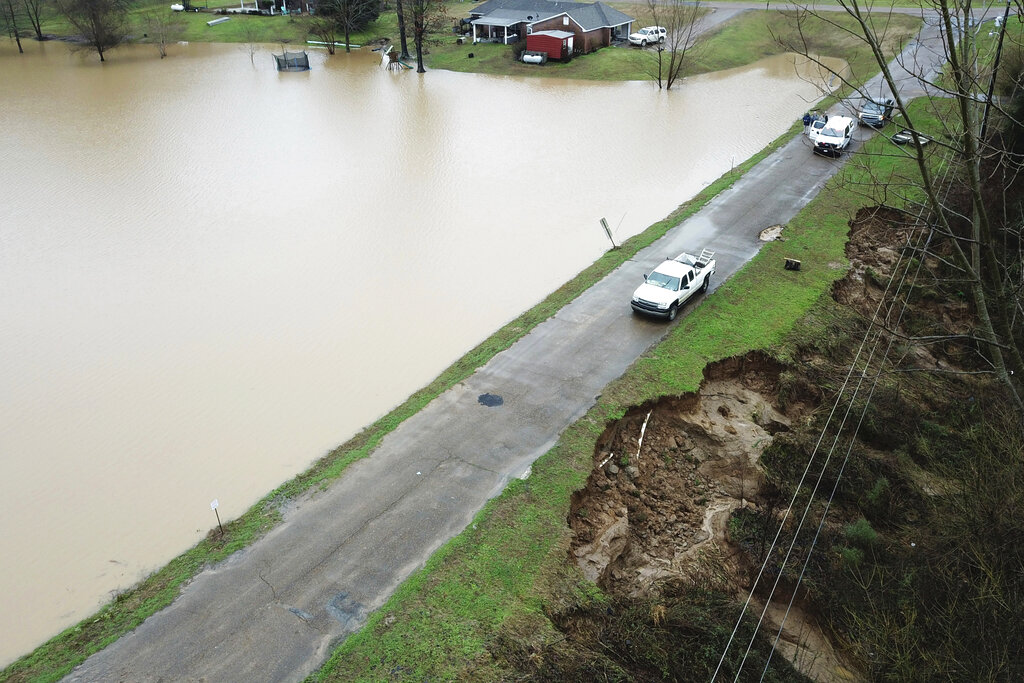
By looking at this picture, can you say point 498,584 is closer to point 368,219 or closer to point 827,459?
point 827,459

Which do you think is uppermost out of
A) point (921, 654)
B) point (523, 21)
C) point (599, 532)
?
point (523, 21)

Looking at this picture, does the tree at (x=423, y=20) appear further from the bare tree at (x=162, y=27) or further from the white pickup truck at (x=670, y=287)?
the white pickup truck at (x=670, y=287)

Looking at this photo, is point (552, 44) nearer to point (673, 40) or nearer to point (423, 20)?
point (673, 40)

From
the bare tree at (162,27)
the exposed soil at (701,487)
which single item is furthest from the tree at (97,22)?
the exposed soil at (701,487)

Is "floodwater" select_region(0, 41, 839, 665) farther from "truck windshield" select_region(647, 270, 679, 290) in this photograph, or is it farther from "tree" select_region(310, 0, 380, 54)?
"tree" select_region(310, 0, 380, 54)

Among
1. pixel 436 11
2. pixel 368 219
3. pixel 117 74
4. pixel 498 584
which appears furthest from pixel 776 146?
pixel 117 74

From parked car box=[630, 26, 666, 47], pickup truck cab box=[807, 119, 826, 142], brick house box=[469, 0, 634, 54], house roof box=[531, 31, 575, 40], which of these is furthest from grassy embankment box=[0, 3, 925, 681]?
parked car box=[630, 26, 666, 47]

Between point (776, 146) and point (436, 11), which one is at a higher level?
point (436, 11)

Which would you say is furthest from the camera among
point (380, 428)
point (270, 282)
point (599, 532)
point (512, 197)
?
point (512, 197)
